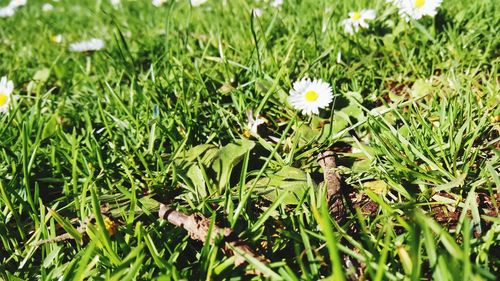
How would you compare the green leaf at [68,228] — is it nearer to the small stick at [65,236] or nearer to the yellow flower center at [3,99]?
the small stick at [65,236]

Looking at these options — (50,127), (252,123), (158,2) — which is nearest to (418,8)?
(252,123)

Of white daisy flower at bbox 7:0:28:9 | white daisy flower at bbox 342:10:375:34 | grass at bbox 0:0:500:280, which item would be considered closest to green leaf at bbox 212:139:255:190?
grass at bbox 0:0:500:280

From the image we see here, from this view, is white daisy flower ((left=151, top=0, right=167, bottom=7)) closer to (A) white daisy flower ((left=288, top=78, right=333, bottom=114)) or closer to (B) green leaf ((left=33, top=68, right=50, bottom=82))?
(B) green leaf ((left=33, top=68, right=50, bottom=82))

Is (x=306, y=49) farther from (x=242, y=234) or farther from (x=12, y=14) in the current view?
(x=12, y=14)

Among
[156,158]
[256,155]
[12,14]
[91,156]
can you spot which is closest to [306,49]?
[256,155]

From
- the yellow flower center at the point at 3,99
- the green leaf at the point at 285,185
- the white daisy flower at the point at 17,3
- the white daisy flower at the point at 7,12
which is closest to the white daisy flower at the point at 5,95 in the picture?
the yellow flower center at the point at 3,99
